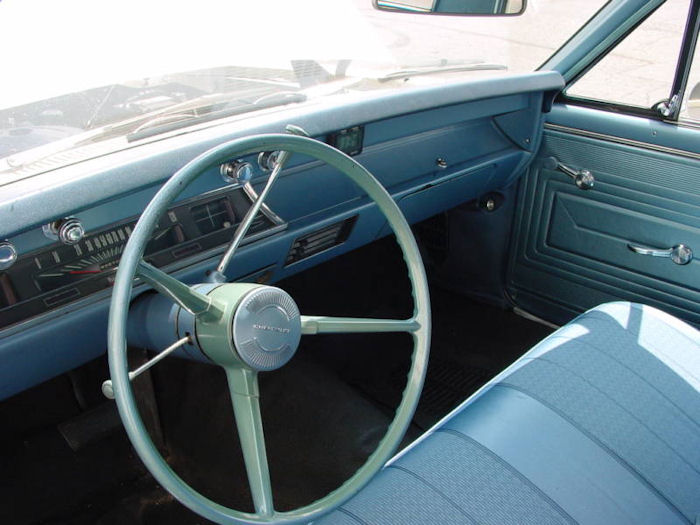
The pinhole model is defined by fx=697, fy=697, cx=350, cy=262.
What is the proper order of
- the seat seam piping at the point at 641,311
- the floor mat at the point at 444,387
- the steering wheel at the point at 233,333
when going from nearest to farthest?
the steering wheel at the point at 233,333 → the seat seam piping at the point at 641,311 → the floor mat at the point at 444,387

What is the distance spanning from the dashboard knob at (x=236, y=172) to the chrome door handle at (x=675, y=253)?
1.42 metres

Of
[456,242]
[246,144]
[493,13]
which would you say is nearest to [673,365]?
[246,144]

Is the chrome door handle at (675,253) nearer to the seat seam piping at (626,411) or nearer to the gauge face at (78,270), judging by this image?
the seat seam piping at (626,411)

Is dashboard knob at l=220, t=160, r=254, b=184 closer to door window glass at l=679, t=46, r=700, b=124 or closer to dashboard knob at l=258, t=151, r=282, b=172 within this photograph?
dashboard knob at l=258, t=151, r=282, b=172

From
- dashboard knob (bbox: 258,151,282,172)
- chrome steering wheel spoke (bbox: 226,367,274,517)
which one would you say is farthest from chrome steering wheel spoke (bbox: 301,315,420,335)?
dashboard knob (bbox: 258,151,282,172)

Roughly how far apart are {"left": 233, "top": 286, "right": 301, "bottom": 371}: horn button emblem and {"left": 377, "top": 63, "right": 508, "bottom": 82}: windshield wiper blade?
109cm

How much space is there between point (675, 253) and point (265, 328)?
158 centimetres

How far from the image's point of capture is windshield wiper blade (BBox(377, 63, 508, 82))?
2.09m

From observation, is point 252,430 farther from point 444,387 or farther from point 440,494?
point 444,387

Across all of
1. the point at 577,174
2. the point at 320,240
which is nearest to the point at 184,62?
the point at 320,240

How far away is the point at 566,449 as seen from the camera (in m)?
1.29

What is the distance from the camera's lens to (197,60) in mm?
1714

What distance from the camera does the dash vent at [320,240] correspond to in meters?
2.00

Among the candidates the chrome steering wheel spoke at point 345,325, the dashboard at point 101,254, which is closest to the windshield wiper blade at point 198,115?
the dashboard at point 101,254
